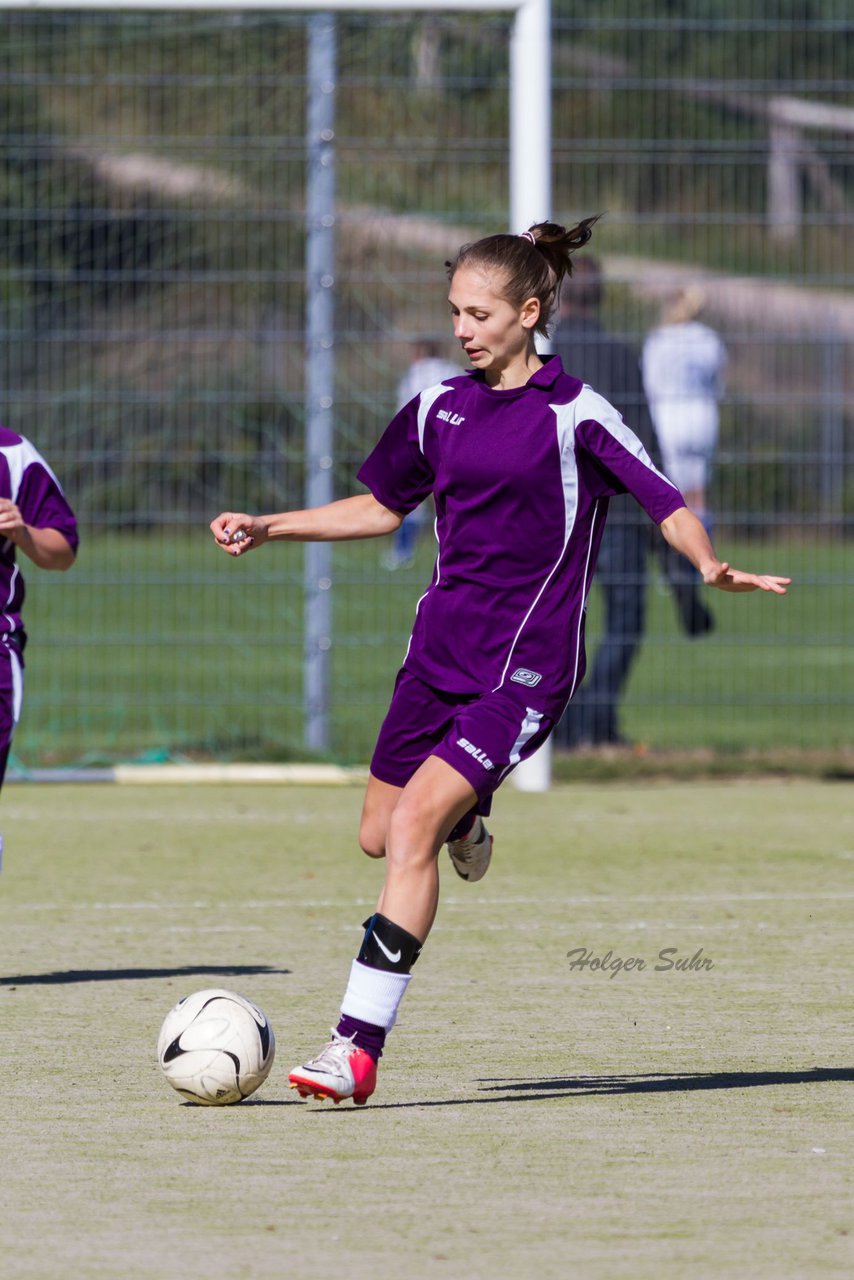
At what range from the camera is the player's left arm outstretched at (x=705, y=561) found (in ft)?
14.6

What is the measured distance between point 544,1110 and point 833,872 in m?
3.59

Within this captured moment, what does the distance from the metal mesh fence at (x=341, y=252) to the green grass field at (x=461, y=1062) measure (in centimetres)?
215

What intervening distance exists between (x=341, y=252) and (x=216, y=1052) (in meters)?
7.00

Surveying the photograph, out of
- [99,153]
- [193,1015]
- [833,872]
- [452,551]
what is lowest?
[833,872]

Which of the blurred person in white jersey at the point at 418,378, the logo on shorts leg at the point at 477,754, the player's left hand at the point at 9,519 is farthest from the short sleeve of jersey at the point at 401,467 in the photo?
the blurred person in white jersey at the point at 418,378

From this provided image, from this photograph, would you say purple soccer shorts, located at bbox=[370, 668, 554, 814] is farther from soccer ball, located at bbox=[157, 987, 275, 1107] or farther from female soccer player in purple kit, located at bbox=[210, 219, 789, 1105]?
soccer ball, located at bbox=[157, 987, 275, 1107]

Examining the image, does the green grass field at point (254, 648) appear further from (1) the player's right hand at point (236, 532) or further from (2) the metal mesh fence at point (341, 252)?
(1) the player's right hand at point (236, 532)

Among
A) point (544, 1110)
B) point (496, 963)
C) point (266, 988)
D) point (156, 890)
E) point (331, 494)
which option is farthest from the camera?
point (331, 494)

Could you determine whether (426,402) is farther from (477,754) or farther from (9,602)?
(9,602)

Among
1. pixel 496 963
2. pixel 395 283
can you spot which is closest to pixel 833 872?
pixel 496 963

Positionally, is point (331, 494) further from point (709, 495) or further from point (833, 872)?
point (833, 872)

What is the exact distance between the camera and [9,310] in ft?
36.1

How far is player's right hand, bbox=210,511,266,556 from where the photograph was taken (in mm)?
4773

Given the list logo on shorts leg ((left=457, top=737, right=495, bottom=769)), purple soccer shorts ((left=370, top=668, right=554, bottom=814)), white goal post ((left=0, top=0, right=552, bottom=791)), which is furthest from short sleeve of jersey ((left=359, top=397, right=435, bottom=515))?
white goal post ((left=0, top=0, right=552, bottom=791))
